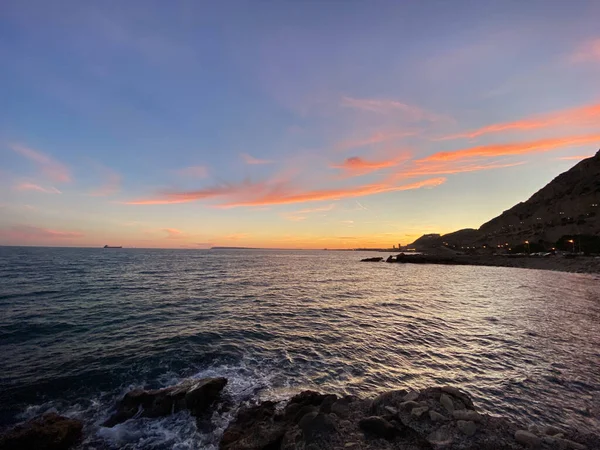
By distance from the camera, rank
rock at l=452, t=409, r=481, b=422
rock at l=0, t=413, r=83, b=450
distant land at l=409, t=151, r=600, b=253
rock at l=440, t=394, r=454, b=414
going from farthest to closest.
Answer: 1. distant land at l=409, t=151, r=600, b=253
2. rock at l=440, t=394, r=454, b=414
3. rock at l=452, t=409, r=481, b=422
4. rock at l=0, t=413, r=83, b=450

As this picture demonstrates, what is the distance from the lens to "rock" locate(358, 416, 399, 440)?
30.3ft

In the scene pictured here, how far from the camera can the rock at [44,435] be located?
9.75 m

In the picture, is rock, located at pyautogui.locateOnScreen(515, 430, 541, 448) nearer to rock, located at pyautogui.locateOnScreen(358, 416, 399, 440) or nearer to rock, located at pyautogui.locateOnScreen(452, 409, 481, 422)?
rock, located at pyautogui.locateOnScreen(452, 409, 481, 422)

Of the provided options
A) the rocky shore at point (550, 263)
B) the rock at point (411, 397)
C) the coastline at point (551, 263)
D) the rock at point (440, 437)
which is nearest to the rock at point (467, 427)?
the rock at point (440, 437)

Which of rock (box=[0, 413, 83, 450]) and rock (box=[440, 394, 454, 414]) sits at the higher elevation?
rock (box=[440, 394, 454, 414])

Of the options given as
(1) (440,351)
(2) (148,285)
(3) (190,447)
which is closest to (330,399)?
(3) (190,447)

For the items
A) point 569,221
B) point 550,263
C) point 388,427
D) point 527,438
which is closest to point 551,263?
point 550,263

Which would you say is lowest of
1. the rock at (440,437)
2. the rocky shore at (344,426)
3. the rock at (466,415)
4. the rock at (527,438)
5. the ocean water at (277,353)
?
the ocean water at (277,353)

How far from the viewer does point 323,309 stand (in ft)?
110

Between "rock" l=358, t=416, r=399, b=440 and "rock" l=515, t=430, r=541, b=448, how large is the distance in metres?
3.89

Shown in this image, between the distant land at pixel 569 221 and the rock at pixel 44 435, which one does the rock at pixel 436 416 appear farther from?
the distant land at pixel 569 221

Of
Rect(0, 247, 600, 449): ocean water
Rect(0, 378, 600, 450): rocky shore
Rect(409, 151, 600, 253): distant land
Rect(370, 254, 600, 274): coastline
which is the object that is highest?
Rect(409, 151, 600, 253): distant land

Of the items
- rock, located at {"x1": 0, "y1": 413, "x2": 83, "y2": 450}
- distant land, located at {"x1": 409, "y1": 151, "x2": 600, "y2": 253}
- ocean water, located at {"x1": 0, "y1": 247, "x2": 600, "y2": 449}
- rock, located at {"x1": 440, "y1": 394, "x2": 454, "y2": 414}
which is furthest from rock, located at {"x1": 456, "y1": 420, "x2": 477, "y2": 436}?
distant land, located at {"x1": 409, "y1": 151, "x2": 600, "y2": 253}

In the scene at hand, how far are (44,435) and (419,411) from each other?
14.2 meters
